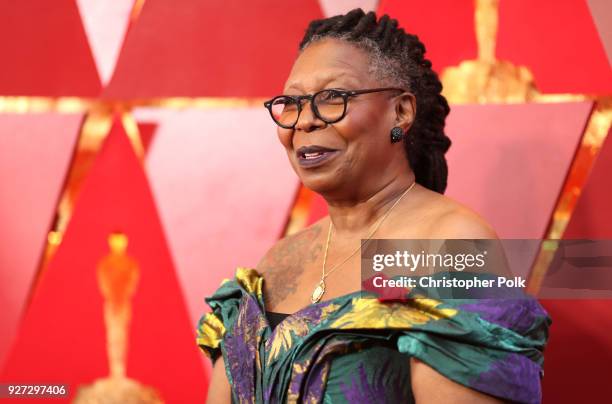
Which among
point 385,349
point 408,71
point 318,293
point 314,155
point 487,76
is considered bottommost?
point 385,349

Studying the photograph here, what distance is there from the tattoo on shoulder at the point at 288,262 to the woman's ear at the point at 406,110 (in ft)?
1.13

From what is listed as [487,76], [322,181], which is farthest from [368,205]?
[487,76]

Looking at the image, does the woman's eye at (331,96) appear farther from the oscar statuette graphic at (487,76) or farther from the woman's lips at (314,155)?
the oscar statuette graphic at (487,76)

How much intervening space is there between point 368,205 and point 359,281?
190 mm

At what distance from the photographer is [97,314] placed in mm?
2637

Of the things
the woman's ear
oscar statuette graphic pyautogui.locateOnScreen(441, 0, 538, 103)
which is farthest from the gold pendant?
oscar statuette graphic pyautogui.locateOnScreen(441, 0, 538, 103)

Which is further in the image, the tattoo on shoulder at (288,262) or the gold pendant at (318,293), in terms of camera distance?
the tattoo on shoulder at (288,262)

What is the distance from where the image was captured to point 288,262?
2043 millimetres

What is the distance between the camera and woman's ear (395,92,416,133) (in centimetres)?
186

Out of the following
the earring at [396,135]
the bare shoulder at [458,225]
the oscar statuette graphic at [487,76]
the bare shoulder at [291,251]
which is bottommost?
the bare shoulder at [458,225]

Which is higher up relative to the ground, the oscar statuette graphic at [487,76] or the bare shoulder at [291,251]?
the oscar statuette graphic at [487,76]

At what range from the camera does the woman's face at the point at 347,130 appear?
5.91 feet

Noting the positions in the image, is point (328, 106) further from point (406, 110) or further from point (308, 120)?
point (406, 110)

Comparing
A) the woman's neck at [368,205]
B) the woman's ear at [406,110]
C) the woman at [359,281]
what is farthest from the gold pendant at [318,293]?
the woman's ear at [406,110]
